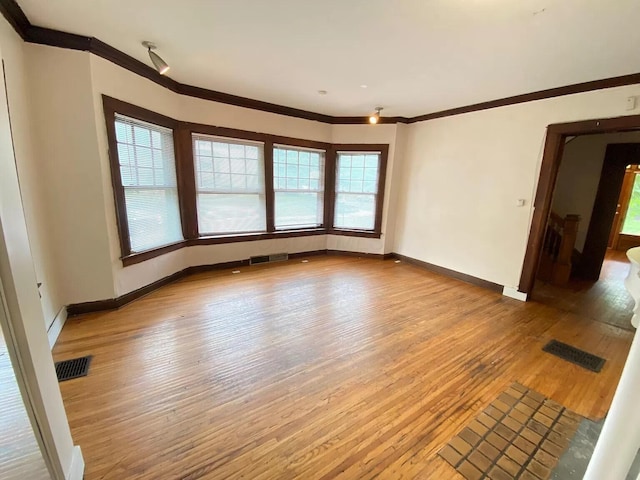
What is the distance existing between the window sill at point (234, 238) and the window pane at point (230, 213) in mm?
109

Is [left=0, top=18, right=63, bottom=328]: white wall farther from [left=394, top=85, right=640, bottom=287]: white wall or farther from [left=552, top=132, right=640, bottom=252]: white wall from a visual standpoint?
[left=552, top=132, right=640, bottom=252]: white wall

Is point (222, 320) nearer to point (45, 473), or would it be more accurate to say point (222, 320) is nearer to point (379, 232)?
point (45, 473)

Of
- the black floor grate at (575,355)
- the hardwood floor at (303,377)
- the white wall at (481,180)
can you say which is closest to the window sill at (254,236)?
the hardwood floor at (303,377)

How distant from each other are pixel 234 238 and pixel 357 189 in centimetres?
246

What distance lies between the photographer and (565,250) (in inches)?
168

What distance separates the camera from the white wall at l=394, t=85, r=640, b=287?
3320 millimetres

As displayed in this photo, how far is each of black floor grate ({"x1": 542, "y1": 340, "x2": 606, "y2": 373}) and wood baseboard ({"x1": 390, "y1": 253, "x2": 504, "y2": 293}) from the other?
1.28 metres

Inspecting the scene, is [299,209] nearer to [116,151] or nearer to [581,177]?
[116,151]

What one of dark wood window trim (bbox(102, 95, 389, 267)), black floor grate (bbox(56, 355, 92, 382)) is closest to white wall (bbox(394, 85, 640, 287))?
dark wood window trim (bbox(102, 95, 389, 267))

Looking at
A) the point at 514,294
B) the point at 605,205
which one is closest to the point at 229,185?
the point at 514,294

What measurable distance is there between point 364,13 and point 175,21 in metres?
1.45

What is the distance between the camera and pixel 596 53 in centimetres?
232

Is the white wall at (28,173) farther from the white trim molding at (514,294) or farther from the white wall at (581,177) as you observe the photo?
the white wall at (581,177)

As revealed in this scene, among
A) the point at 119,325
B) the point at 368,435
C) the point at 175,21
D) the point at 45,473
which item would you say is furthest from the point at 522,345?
the point at 175,21
